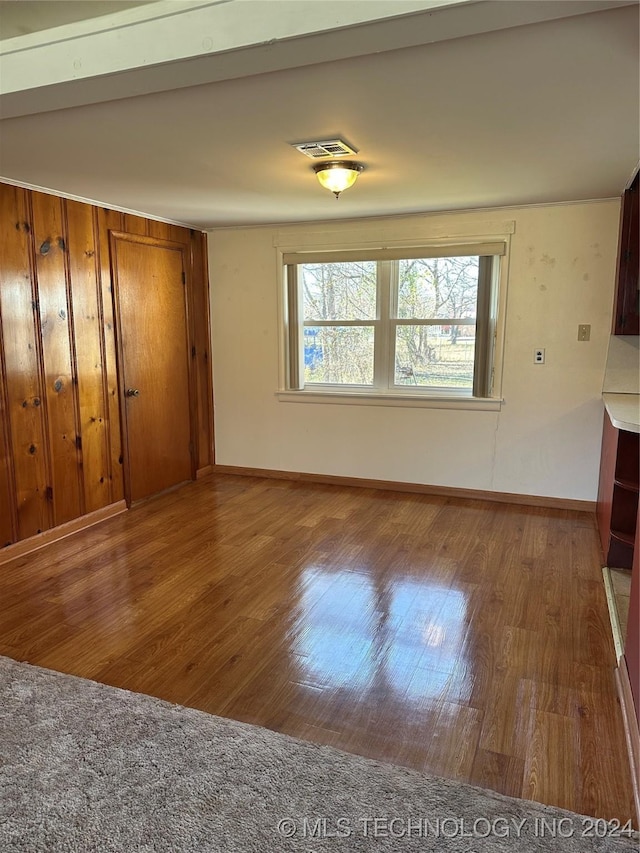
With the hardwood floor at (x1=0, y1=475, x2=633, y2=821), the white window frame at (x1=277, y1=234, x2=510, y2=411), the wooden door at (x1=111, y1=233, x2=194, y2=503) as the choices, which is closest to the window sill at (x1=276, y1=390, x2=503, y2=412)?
the white window frame at (x1=277, y1=234, x2=510, y2=411)

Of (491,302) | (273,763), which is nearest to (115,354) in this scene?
(491,302)

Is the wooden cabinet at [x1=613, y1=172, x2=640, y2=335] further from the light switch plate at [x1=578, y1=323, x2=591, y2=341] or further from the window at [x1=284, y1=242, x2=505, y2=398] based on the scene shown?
the window at [x1=284, y1=242, x2=505, y2=398]

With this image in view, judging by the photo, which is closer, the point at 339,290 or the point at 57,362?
the point at 57,362

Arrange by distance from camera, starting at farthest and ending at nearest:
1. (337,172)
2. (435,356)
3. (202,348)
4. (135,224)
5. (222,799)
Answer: (202,348), (435,356), (135,224), (337,172), (222,799)

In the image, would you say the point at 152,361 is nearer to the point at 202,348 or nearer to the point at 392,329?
the point at 202,348

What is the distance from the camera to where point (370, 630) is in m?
2.72

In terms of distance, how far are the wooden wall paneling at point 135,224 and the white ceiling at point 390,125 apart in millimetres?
377

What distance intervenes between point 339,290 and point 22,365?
2.62 m

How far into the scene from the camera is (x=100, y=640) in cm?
264

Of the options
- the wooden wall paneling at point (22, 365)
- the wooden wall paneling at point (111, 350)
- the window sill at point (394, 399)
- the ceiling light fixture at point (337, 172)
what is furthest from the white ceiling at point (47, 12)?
the window sill at point (394, 399)

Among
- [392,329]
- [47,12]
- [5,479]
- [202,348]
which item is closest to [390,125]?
[47,12]

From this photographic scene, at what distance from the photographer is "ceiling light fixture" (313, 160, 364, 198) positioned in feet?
9.65

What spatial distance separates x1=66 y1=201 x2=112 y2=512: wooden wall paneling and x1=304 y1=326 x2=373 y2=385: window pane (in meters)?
1.83

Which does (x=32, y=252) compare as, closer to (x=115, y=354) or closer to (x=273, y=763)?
(x=115, y=354)
